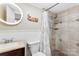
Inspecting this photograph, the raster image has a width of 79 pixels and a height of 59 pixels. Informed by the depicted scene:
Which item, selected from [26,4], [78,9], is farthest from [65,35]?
[26,4]

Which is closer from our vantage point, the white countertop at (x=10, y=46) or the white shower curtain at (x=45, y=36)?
the white countertop at (x=10, y=46)

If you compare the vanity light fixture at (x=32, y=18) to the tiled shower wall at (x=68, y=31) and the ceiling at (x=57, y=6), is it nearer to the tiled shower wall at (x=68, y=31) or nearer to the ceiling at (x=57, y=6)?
the ceiling at (x=57, y=6)

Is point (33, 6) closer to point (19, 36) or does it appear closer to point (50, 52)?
point (19, 36)

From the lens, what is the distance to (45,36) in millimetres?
1144

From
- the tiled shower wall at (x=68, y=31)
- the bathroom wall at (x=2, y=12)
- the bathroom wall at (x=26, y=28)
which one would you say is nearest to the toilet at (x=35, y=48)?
the bathroom wall at (x=26, y=28)

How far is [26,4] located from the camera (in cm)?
110

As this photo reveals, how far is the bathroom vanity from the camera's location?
101cm

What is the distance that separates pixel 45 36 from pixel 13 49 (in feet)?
1.27

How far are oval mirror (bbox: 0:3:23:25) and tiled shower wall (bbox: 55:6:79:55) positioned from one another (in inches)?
17.9

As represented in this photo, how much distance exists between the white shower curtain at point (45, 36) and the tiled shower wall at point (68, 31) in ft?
0.35

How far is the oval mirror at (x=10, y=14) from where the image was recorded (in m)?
1.05

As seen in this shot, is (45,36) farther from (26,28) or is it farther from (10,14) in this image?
(10,14)

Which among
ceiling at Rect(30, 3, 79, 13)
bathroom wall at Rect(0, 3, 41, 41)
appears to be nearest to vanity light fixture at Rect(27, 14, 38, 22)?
bathroom wall at Rect(0, 3, 41, 41)

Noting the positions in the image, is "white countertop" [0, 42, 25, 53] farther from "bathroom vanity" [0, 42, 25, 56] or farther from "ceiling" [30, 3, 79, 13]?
"ceiling" [30, 3, 79, 13]
